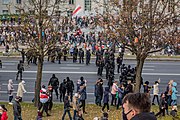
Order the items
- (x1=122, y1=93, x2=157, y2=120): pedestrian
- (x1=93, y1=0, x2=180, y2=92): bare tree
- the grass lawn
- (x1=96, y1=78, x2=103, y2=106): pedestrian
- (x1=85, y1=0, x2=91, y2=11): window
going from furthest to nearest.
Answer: (x1=85, y1=0, x2=91, y2=11): window < (x1=96, y1=78, x2=103, y2=106): pedestrian < (x1=93, y1=0, x2=180, y2=92): bare tree < the grass lawn < (x1=122, y1=93, x2=157, y2=120): pedestrian

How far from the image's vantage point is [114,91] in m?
20.3

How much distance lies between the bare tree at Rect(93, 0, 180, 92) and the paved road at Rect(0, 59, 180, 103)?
4.31 meters

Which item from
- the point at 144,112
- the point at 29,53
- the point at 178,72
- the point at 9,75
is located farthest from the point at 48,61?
the point at 144,112

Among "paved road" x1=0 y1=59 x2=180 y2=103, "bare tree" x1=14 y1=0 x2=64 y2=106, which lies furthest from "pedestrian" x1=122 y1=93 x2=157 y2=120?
"paved road" x1=0 y1=59 x2=180 y2=103

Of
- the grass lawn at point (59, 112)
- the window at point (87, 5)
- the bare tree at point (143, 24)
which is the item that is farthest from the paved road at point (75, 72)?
the window at point (87, 5)

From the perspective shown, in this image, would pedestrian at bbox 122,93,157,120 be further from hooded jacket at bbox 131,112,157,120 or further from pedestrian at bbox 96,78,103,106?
pedestrian at bbox 96,78,103,106

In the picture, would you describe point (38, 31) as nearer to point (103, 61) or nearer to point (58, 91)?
point (58, 91)

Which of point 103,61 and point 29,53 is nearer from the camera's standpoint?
point 29,53

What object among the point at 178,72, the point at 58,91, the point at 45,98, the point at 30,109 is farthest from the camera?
the point at 178,72

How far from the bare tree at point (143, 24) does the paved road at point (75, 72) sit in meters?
4.31

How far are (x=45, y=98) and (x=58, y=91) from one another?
5.81m

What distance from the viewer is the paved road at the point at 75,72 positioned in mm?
26319

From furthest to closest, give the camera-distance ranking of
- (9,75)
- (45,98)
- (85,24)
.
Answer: (85,24), (9,75), (45,98)

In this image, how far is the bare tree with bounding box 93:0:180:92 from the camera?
19.5 meters
